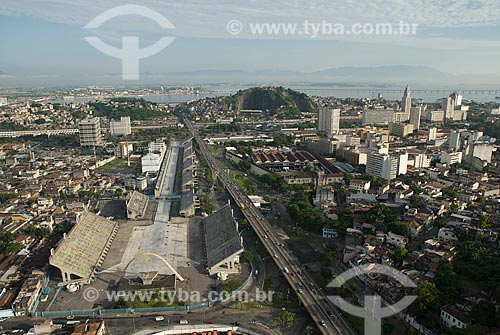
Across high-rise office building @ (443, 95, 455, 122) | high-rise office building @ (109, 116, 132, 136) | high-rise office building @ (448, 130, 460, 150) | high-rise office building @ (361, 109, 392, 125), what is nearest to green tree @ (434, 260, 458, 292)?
high-rise office building @ (448, 130, 460, 150)

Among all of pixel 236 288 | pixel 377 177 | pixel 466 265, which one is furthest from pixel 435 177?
pixel 236 288

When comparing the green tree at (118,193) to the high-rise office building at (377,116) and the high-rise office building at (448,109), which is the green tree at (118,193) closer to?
the high-rise office building at (377,116)

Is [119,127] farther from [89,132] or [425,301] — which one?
[425,301]

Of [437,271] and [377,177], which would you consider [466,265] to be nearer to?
[437,271]

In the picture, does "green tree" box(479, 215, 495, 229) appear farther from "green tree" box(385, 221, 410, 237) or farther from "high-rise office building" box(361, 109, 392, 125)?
"high-rise office building" box(361, 109, 392, 125)

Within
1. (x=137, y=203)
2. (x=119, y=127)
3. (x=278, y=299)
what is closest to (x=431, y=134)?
(x=137, y=203)

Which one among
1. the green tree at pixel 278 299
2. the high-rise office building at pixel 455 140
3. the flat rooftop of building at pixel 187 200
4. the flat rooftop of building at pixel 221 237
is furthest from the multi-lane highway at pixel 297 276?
the high-rise office building at pixel 455 140


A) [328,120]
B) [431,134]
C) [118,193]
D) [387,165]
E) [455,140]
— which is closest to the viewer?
[118,193]
